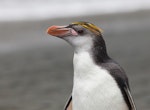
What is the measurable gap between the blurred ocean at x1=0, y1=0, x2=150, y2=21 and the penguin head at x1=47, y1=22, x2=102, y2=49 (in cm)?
1838

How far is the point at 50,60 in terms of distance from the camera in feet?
49.9

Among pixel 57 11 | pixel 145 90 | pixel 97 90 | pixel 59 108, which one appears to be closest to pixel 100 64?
pixel 97 90

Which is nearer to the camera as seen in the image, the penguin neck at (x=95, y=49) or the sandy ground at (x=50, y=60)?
the penguin neck at (x=95, y=49)

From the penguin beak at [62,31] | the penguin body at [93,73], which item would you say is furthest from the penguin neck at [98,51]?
the penguin beak at [62,31]

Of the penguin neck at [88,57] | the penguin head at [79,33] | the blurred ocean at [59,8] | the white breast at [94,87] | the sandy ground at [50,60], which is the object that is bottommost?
the white breast at [94,87]

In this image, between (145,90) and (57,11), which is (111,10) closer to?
(57,11)

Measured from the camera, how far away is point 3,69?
14.1 m

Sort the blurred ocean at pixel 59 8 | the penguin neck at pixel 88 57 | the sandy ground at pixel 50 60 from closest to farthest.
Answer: the penguin neck at pixel 88 57 < the sandy ground at pixel 50 60 < the blurred ocean at pixel 59 8

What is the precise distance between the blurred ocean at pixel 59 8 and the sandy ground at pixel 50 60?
1172mm

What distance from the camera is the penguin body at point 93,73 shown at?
540 centimetres

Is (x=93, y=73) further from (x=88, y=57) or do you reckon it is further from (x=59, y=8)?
(x=59, y=8)

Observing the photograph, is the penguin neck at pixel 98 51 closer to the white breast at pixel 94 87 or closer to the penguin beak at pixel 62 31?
the white breast at pixel 94 87

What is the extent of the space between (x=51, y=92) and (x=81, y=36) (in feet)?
17.1

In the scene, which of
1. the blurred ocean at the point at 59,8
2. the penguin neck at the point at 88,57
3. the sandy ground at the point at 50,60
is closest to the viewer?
the penguin neck at the point at 88,57
